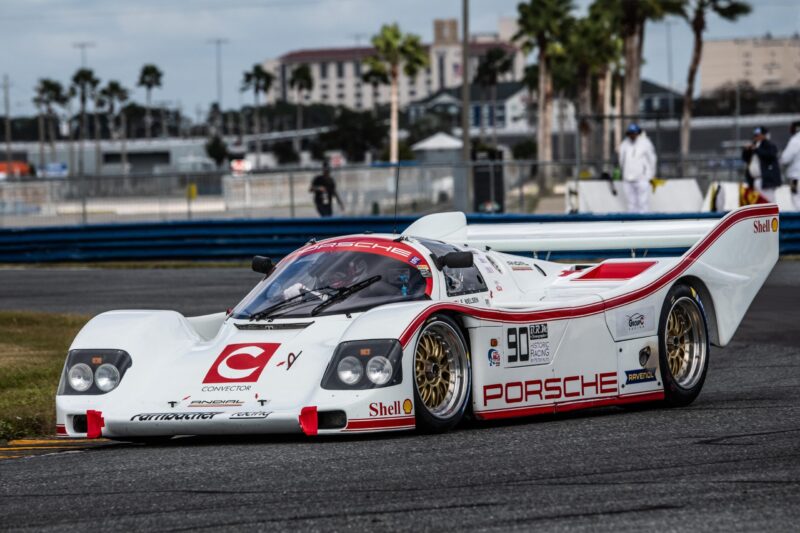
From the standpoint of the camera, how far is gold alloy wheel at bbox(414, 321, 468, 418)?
7496 millimetres

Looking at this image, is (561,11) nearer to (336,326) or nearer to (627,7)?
(627,7)

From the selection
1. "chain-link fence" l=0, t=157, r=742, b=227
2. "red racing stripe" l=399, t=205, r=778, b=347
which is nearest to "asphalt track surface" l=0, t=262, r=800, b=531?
"red racing stripe" l=399, t=205, r=778, b=347

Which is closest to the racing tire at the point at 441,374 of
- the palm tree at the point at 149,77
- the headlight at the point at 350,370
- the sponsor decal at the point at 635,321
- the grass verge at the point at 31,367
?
the headlight at the point at 350,370

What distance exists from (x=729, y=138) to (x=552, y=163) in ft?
335

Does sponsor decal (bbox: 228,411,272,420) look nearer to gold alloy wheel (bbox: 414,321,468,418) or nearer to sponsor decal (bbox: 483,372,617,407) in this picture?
gold alloy wheel (bbox: 414,321,468,418)

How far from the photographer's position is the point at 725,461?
6266 millimetres

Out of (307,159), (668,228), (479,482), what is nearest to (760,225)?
(668,228)

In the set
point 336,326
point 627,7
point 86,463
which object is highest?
point 627,7

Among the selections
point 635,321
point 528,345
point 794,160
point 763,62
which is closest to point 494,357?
point 528,345

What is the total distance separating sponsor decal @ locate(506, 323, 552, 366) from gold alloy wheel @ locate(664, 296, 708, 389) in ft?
4.06

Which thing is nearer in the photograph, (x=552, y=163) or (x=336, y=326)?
(x=336, y=326)

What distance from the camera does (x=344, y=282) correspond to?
830 cm

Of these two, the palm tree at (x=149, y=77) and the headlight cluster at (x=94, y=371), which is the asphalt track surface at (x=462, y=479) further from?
the palm tree at (x=149, y=77)

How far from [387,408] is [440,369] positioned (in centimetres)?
59
